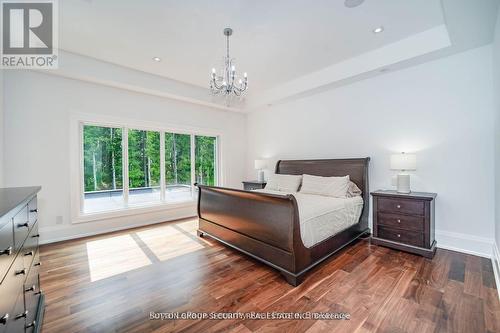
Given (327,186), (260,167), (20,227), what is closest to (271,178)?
(260,167)

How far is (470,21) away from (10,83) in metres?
5.88

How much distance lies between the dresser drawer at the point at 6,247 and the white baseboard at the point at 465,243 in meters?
4.39

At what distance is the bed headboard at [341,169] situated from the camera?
3.62 meters

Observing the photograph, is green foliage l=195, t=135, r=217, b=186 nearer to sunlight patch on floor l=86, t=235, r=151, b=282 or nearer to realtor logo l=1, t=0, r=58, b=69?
sunlight patch on floor l=86, t=235, r=151, b=282

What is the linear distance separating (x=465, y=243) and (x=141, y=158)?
216 inches

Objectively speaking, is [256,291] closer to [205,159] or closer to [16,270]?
[16,270]

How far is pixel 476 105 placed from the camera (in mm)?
2824

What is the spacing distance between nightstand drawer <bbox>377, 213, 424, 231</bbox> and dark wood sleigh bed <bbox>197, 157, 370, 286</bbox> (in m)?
0.40

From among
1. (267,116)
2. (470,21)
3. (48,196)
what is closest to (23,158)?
(48,196)

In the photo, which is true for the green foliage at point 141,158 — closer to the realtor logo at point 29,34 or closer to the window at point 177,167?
the window at point 177,167

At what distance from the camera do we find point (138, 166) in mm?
4441

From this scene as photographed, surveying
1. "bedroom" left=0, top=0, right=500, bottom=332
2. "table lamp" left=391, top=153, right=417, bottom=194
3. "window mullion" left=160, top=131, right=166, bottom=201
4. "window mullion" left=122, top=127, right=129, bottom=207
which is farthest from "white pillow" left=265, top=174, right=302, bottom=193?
"window mullion" left=122, top=127, right=129, bottom=207

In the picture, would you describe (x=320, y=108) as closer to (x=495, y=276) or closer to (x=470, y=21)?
(x=470, y=21)

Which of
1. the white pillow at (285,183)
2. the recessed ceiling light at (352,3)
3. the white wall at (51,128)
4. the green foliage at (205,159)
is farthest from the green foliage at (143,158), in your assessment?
the recessed ceiling light at (352,3)
